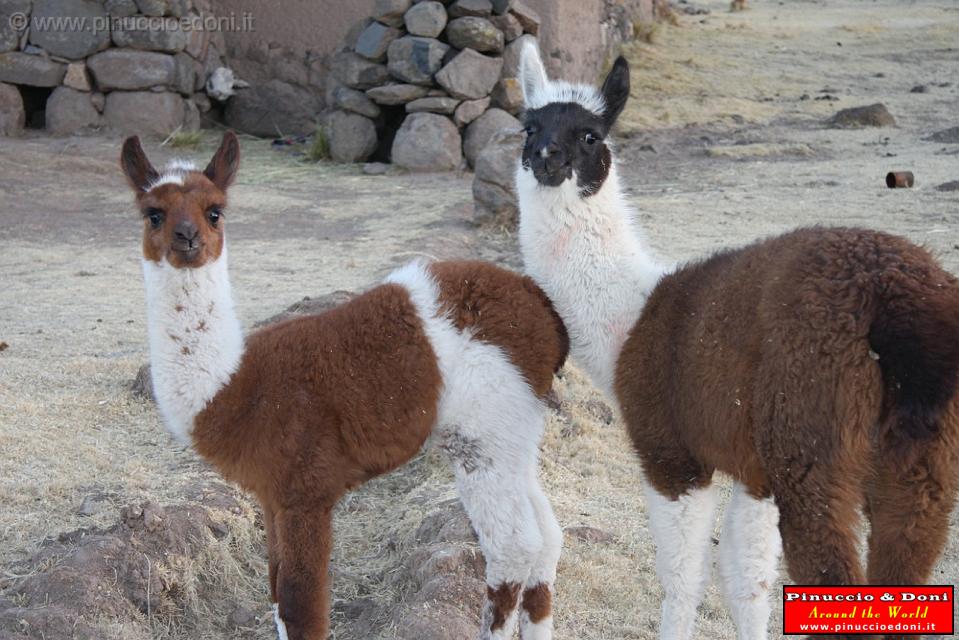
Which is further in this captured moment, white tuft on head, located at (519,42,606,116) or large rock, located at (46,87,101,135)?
large rock, located at (46,87,101,135)

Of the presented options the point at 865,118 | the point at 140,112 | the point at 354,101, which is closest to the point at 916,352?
the point at 354,101

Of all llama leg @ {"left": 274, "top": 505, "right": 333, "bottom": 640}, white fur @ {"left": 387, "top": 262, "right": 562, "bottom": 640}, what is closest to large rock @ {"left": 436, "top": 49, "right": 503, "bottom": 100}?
white fur @ {"left": 387, "top": 262, "right": 562, "bottom": 640}

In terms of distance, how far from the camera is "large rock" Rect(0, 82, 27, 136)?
43.4ft

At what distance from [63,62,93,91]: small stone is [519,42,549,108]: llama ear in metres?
10.1

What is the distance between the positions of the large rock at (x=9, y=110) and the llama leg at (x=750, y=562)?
1166 centimetres

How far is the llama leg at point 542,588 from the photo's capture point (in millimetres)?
3857

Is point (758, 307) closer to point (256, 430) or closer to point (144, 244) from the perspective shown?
point (256, 430)

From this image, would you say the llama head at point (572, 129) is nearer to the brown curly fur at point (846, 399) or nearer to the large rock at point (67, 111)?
the brown curly fur at point (846, 399)

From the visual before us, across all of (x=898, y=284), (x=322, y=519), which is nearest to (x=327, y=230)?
(x=322, y=519)

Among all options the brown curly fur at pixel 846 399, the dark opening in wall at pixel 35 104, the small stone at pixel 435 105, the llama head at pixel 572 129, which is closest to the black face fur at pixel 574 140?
the llama head at pixel 572 129

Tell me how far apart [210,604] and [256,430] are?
0.94 metres

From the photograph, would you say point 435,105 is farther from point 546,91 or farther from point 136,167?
point 136,167

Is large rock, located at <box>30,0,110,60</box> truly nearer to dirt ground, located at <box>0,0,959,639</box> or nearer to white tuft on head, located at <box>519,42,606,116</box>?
dirt ground, located at <box>0,0,959,639</box>

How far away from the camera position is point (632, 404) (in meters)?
3.65
